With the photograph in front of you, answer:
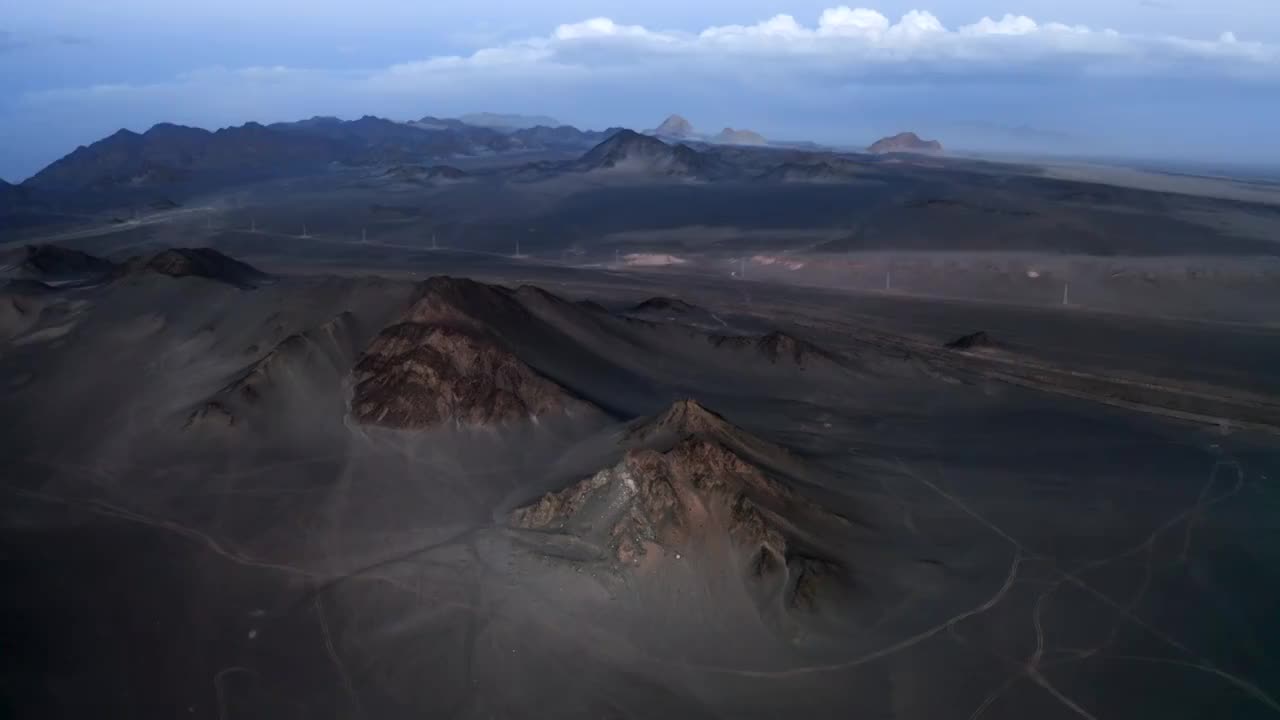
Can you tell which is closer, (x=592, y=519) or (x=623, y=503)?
(x=623, y=503)

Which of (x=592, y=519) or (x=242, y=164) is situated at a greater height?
(x=242, y=164)

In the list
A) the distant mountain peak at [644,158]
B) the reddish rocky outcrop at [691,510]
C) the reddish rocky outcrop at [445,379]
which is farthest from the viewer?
the distant mountain peak at [644,158]

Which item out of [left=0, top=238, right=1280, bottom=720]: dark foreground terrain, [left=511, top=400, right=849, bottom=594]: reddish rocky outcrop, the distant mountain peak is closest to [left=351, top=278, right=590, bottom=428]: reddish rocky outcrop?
[left=0, top=238, right=1280, bottom=720]: dark foreground terrain

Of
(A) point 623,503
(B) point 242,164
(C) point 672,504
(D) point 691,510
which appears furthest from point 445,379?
(B) point 242,164

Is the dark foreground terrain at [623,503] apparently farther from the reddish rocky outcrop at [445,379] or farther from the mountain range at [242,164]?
the mountain range at [242,164]

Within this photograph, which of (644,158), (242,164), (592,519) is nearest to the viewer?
(592,519)

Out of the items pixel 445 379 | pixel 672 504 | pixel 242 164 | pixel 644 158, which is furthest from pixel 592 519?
pixel 242 164

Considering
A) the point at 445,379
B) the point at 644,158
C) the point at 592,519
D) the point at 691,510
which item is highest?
the point at 644,158

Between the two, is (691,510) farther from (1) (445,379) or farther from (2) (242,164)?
(2) (242,164)

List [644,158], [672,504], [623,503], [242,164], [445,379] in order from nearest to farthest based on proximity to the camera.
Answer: [672,504]
[623,503]
[445,379]
[644,158]
[242,164]

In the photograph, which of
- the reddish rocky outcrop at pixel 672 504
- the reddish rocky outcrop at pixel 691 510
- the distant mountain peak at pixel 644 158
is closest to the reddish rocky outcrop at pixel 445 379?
the reddish rocky outcrop at pixel 691 510
